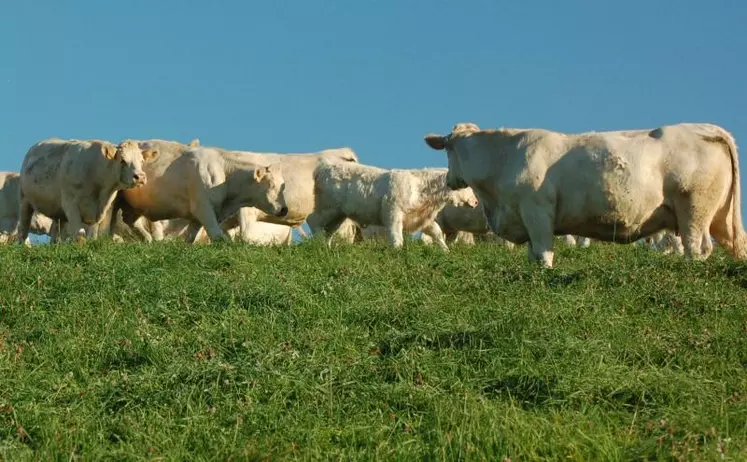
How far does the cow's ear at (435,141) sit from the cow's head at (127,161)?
218 inches

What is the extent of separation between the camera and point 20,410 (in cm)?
873

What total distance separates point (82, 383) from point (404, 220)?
1419 centimetres

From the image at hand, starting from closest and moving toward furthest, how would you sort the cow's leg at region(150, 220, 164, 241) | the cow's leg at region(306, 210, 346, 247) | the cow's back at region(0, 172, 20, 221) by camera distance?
1. the cow's leg at region(306, 210, 346, 247)
2. the cow's leg at region(150, 220, 164, 241)
3. the cow's back at region(0, 172, 20, 221)

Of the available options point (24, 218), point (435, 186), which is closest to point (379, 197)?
point (435, 186)

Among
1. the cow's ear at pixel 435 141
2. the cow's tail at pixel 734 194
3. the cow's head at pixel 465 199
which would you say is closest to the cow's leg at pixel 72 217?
the cow's ear at pixel 435 141

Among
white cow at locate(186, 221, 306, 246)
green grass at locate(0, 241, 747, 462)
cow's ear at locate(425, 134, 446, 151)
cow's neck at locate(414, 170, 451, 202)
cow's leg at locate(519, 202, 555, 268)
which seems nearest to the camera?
green grass at locate(0, 241, 747, 462)

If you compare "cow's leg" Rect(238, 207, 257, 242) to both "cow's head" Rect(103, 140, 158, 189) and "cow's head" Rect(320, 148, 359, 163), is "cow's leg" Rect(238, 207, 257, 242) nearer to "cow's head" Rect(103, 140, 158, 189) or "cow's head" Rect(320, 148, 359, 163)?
"cow's head" Rect(320, 148, 359, 163)

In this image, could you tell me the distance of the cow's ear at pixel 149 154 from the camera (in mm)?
21844

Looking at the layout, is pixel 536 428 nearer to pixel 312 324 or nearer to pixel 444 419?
pixel 444 419

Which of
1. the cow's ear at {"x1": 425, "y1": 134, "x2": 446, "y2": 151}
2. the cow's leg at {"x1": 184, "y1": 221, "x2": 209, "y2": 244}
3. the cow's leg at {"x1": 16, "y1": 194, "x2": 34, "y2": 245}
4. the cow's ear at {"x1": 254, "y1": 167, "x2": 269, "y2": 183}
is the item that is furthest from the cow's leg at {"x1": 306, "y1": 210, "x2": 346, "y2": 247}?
the cow's ear at {"x1": 425, "y1": 134, "x2": 446, "y2": 151}

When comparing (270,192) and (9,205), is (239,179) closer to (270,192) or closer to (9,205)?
(270,192)

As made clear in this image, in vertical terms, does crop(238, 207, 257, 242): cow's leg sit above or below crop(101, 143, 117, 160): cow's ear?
below

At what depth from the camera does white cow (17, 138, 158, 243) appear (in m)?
20.9

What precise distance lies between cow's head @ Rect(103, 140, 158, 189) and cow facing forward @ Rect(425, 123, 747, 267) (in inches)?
289
